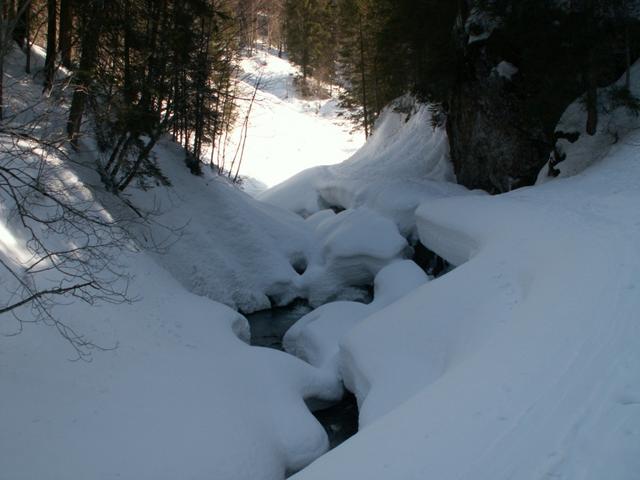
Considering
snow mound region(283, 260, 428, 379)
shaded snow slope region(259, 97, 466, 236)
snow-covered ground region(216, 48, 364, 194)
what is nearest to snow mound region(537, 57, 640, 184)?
shaded snow slope region(259, 97, 466, 236)

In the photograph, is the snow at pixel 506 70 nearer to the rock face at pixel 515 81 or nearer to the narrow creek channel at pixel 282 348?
the rock face at pixel 515 81

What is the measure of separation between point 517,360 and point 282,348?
6532 mm

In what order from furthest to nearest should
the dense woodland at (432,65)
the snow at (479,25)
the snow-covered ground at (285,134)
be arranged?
the snow-covered ground at (285,134) → the snow at (479,25) → the dense woodland at (432,65)

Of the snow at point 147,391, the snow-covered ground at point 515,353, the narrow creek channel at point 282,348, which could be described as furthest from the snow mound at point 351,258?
the snow at point 147,391

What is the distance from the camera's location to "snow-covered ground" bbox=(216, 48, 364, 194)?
31.5m

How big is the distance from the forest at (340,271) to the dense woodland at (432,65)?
0.07 metres

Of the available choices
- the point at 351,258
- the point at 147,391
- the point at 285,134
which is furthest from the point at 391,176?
the point at 285,134

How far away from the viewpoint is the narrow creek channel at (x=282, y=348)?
753cm

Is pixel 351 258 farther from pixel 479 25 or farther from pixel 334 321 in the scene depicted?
pixel 479 25

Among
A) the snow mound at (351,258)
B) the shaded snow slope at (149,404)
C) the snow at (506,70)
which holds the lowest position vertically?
the snow mound at (351,258)

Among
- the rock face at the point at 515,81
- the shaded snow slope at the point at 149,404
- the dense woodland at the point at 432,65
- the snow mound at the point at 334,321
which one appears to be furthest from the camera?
the rock face at the point at 515,81

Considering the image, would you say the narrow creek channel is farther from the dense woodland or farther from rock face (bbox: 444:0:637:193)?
rock face (bbox: 444:0:637:193)

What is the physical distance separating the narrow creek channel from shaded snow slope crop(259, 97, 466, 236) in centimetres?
397

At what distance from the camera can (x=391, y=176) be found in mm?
17578
